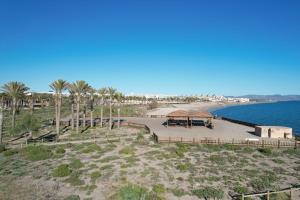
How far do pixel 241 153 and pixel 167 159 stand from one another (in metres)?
9.10

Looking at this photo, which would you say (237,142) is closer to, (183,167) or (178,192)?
(183,167)

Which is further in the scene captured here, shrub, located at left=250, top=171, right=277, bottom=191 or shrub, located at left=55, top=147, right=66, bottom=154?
shrub, located at left=55, top=147, right=66, bottom=154

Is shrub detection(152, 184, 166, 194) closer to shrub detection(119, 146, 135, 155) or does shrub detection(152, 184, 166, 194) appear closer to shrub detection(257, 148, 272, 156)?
shrub detection(119, 146, 135, 155)

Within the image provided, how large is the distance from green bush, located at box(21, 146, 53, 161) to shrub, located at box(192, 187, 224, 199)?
16804 mm

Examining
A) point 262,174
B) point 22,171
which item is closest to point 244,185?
point 262,174

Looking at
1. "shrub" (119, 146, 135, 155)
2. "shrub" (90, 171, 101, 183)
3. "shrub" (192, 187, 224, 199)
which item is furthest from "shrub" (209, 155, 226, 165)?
"shrub" (90, 171, 101, 183)

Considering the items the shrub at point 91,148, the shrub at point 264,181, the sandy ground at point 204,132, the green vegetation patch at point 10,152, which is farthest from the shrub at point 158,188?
the green vegetation patch at point 10,152

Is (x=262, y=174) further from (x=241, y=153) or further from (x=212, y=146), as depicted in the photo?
(x=212, y=146)

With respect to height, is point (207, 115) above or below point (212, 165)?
above

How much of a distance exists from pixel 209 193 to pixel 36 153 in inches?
768

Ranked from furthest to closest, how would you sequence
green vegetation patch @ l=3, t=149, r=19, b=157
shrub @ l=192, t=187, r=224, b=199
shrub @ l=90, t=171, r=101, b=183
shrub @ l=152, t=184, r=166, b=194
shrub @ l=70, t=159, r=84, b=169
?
1. green vegetation patch @ l=3, t=149, r=19, b=157
2. shrub @ l=70, t=159, r=84, b=169
3. shrub @ l=90, t=171, r=101, b=183
4. shrub @ l=152, t=184, r=166, b=194
5. shrub @ l=192, t=187, r=224, b=199

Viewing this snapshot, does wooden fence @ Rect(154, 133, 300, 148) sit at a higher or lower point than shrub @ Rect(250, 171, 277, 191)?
higher

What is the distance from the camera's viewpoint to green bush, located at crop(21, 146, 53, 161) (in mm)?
26891

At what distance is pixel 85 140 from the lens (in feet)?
116
